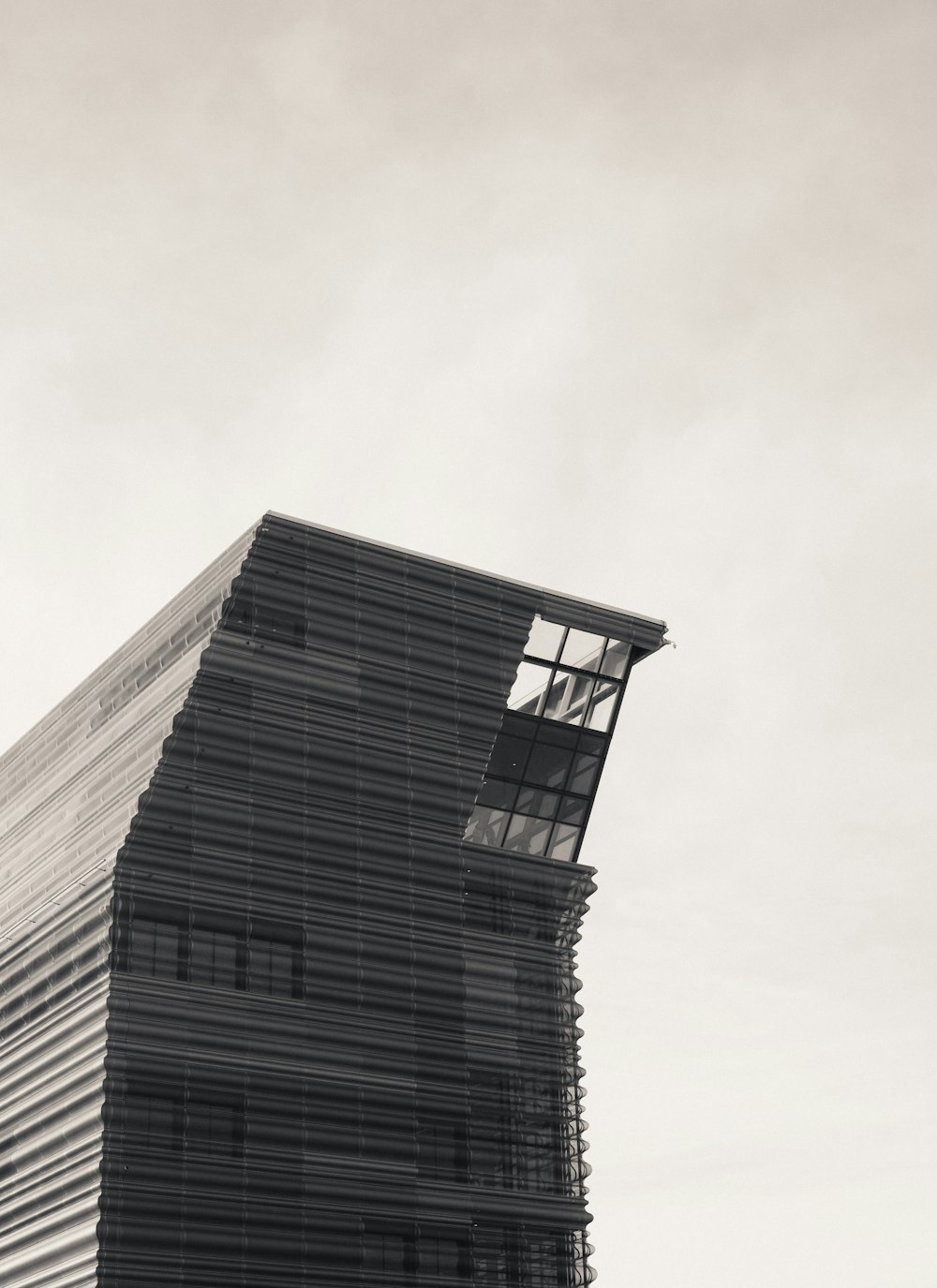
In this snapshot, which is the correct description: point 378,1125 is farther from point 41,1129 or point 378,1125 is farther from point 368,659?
point 368,659

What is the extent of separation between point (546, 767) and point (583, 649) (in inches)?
283

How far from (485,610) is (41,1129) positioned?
112 ft

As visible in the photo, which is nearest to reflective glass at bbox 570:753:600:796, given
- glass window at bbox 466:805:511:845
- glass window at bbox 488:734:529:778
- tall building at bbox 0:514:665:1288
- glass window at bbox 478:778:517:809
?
tall building at bbox 0:514:665:1288

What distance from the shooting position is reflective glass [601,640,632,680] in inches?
3713

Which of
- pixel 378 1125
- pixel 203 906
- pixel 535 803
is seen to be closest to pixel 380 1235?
pixel 378 1125

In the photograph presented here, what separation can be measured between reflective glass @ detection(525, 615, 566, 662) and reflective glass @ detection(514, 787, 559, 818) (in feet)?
24.2

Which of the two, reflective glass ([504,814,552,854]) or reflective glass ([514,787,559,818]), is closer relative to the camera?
reflective glass ([504,814,552,854])

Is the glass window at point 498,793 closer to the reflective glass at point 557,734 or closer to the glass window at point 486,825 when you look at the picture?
the glass window at point 486,825

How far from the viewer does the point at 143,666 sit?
8850cm

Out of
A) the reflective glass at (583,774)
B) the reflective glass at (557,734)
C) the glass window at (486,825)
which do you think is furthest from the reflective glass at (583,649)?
the glass window at (486,825)

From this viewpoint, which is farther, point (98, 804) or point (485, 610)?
point (485, 610)

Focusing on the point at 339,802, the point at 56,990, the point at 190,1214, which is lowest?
the point at 190,1214

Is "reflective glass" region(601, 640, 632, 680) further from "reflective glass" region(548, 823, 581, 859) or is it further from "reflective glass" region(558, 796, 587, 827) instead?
"reflective glass" region(548, 823, 581, 859)

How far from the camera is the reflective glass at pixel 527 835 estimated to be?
89.5 meters
